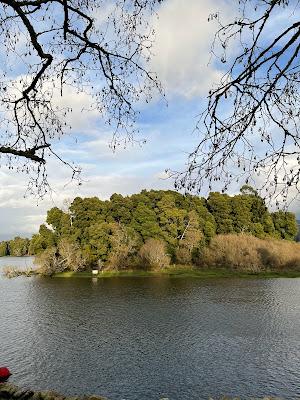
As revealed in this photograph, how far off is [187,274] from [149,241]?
8.10m

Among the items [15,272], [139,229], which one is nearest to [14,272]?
[15,272]

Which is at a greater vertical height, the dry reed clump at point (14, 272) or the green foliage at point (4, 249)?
the green foliage at point (4, 249)

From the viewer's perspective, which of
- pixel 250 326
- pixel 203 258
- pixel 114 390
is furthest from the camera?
pixel 203 258

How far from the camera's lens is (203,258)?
58.9 metres

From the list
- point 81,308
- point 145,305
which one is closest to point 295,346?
point 145,305

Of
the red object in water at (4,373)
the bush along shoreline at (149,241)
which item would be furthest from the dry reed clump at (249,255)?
the red object in water at (4,373)

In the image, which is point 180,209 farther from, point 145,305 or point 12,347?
point 12,347

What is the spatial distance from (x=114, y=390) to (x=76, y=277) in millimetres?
40219

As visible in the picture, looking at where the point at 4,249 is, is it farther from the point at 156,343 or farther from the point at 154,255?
the point at 156,343

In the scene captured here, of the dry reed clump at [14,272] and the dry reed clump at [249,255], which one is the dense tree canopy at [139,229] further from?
the dry reed clump at [14,272]

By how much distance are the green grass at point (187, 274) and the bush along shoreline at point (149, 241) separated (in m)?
0.71

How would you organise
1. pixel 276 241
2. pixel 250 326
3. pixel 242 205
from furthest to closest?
pixel 242 205 < pixel 276 241 < pixel 250 326

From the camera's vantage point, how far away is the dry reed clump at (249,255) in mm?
57250

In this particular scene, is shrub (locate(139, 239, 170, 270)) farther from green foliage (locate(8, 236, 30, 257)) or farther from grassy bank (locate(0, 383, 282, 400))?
green foliage (locate(8, 236, 30, 257))
